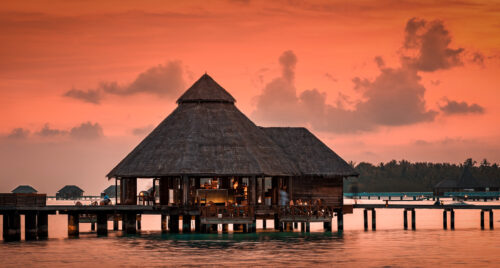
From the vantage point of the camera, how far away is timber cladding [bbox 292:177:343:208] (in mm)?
67625

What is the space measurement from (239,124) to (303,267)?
22.3m

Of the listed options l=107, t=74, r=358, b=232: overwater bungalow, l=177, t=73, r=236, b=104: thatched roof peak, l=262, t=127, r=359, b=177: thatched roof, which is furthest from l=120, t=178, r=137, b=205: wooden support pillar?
l=262, t=127, r=359, b=177: thatched roof

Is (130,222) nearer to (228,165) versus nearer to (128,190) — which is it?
(128,190)

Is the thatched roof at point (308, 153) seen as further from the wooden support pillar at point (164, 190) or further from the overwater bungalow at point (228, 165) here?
the wooden support pillar at point (164, 190)

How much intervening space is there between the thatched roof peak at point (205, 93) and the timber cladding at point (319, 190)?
7.94m

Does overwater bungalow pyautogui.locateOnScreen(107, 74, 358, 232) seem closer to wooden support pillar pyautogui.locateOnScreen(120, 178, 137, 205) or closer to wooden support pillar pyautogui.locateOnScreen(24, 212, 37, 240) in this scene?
wooden support pillar pyautogui.locateOnScreen(120, 178, 137, 205)

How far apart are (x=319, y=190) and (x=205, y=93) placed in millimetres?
11007

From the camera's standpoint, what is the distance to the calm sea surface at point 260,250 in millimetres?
48375

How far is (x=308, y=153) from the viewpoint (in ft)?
227

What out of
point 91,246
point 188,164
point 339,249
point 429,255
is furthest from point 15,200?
point 429,255

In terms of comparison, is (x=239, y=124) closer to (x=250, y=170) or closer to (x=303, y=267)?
(x=250, y=170)

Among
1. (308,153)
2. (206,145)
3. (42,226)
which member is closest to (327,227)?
(308,153)

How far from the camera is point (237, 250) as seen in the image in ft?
176

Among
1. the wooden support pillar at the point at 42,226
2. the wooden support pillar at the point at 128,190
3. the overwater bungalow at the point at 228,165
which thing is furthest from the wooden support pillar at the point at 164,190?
the wooden support pillar at the point at 42,226
